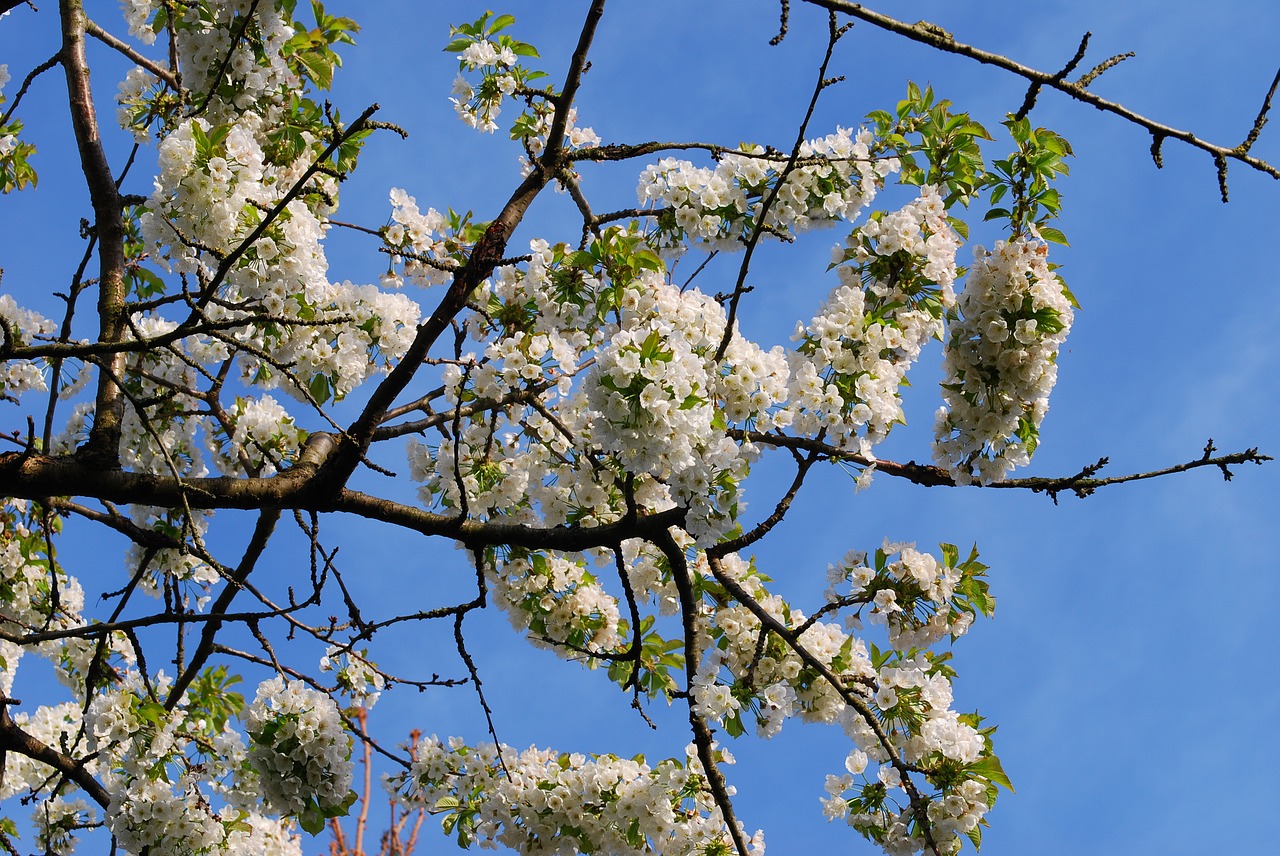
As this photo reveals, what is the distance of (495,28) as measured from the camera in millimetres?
4926

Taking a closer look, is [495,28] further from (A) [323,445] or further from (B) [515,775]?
(B) [515,775]

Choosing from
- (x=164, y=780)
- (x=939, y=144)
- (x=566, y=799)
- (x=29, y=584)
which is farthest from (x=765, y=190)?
(x=29, y=584)

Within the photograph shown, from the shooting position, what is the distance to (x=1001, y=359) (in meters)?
3.56

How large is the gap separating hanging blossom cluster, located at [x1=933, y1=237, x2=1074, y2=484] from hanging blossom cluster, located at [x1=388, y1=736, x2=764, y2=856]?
1.68 metres

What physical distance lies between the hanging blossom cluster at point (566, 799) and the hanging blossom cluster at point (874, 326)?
5.29ft

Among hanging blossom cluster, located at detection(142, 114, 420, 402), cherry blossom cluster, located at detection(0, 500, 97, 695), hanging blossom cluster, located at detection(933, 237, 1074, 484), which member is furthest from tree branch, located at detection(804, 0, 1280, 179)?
cherry blossom cluster, located at detection(0, 500, 97, 695)

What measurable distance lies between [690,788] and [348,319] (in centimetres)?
253

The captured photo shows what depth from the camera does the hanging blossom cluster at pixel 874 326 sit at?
3.62 m

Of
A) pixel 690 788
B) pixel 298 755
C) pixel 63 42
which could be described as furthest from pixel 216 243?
pixel 690 788

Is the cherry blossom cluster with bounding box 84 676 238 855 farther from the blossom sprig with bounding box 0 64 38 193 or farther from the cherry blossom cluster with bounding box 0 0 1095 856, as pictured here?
the blossom sprig with bounding box 0 64 38 193

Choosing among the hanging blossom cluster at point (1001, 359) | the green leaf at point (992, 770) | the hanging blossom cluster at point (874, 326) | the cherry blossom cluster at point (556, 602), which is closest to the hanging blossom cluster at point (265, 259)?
the cherry blossom cluster at point (556, 602)

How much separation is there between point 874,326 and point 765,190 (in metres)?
0.94

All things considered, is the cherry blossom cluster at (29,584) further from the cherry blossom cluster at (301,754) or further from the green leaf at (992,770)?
the green leaf at (992,770)

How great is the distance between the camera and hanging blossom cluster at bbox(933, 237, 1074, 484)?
3.46 meters
